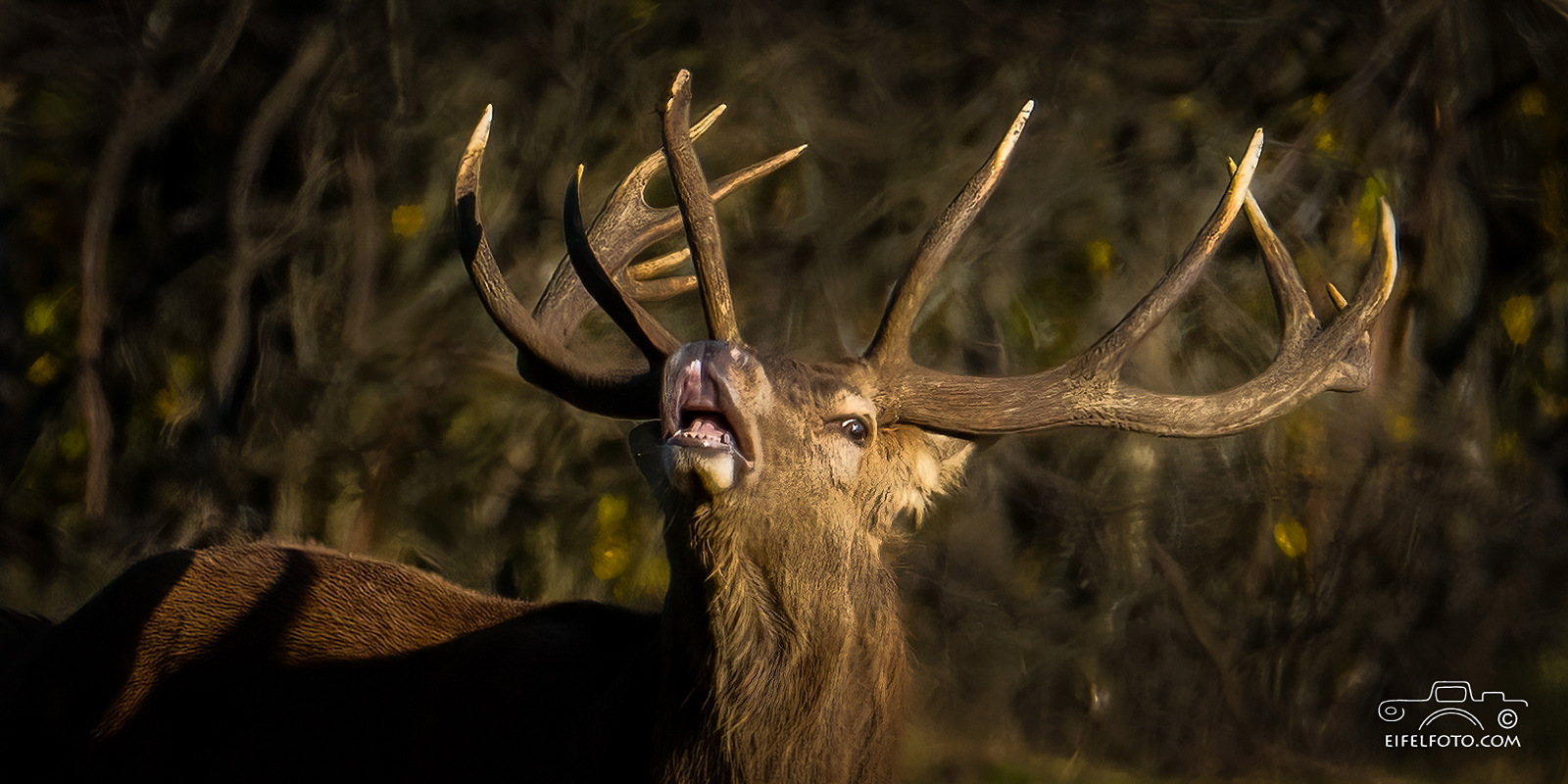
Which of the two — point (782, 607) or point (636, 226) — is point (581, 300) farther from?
point (782, 607)

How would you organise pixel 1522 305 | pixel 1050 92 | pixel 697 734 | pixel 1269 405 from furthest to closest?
1. pixel 1050 92
2. pixel 1522 305
3. pixel 1269 405
4. pixel 697 734

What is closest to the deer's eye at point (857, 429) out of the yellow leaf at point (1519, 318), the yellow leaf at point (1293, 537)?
the yellow leaf at point (1293, 537)

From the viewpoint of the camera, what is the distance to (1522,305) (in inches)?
240

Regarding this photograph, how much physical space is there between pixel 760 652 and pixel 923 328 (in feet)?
12.5

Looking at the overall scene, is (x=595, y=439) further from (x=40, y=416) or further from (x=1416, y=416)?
(x=1416, y=416)

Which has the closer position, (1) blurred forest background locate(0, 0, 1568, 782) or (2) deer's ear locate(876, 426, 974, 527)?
(2) deer's ear locate(876, 426, 974, 527)

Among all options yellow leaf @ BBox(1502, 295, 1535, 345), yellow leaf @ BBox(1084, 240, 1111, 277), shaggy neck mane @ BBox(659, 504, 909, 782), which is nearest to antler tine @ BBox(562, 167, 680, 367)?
shaggy neck mane @ BBox(659, 504, 909, 782)

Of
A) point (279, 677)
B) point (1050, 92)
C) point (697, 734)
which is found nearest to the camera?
point (697, 734)

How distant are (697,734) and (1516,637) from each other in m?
4.93

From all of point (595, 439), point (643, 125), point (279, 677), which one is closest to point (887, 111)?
point (643, 125)

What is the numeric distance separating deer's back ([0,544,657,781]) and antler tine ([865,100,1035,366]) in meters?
0.93

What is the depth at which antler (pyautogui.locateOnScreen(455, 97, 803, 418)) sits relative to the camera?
128 inches

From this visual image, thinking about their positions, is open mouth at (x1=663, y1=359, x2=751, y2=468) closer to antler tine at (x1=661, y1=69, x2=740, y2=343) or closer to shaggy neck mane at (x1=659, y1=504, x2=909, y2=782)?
shaggy neck mane at (x1=659, y1=504, x2=909, y2=782)

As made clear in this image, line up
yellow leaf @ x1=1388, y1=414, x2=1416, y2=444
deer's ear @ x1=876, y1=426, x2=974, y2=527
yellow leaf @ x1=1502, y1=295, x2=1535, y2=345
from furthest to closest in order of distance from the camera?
yellow leaf @ x1=1388, y1=414, x2=1416, y2=444 → yellow leaf @ x1=1502, y1=295, x2=1535, y2=345 → deer's ear @ x1=876, y1=426, x2=974, y2=527
